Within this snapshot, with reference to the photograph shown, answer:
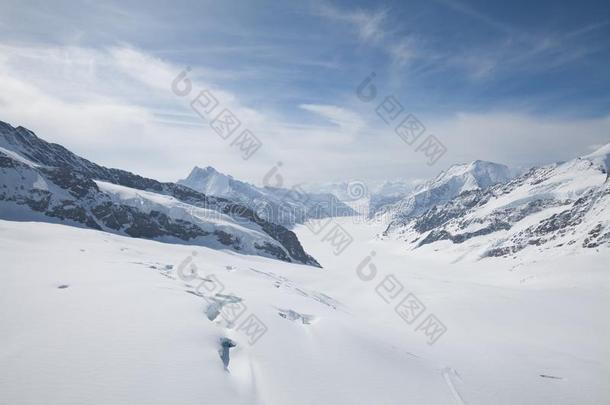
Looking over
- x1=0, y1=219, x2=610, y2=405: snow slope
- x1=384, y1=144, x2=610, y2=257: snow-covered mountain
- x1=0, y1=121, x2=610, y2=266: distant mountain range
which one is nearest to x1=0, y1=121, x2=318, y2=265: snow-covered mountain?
x1=0, y1=121, x2=610, y2=266: distant mountain range

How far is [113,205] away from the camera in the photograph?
92875 millimetres

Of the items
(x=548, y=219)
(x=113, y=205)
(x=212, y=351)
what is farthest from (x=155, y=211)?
(x=548, y=219)

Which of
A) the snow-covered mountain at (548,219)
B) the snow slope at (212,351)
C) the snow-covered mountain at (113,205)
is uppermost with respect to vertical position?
the snow-covered mountain at (113,205)

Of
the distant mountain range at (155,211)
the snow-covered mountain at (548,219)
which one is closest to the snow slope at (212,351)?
the distant mountain range at (155,211)

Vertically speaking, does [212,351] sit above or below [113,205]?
below

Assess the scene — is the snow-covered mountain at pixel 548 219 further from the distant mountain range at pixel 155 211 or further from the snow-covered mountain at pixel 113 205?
the snow-covered mountain at pixel 113 205

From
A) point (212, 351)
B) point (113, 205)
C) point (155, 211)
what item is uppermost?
point (113, 205)

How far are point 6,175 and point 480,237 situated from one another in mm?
197002

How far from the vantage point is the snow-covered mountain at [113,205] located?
258 ft

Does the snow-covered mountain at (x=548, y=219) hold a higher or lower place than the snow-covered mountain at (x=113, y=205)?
lower

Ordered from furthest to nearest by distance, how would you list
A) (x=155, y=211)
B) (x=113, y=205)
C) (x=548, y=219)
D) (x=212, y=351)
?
(x=548, y=219) → (x=155, y=211) → (x=113, y=205) → (x=212, y=351)

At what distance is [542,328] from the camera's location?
4616 centimetres

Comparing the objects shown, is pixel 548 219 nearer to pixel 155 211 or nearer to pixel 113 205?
pixel 155 211

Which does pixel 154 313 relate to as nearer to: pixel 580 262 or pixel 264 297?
pixel 264 297
